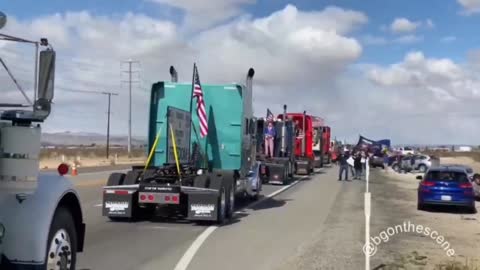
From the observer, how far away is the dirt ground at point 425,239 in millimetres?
10039

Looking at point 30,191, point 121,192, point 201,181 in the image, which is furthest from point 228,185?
point 30,191

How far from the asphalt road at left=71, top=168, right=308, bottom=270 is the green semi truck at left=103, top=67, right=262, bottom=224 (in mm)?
467

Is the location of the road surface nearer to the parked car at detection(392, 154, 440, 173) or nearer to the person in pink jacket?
the person in pink jacket

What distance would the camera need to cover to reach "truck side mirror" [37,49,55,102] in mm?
5320

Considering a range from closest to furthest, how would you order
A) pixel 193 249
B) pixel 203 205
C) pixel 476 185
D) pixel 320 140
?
pixel 193 249 → pixel 203 205 → pixel 476 185 → pixel 320 140

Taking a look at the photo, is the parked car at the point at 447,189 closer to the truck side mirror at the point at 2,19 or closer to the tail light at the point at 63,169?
the tail light at the point at 63,169

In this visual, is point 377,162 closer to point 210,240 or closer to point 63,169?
point 210,240

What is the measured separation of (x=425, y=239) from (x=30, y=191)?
31.3ft

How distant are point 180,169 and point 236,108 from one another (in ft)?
8.55

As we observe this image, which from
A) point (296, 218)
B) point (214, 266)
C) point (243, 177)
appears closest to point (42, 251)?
point (214, 266)

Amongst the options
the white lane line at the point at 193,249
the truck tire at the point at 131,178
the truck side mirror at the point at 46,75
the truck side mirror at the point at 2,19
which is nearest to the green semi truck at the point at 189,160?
the truck tire at the point at 131,178

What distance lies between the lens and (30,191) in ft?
18.3

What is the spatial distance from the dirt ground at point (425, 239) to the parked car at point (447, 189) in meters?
0.35

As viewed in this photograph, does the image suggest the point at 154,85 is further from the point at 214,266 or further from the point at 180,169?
the point at 214,266
